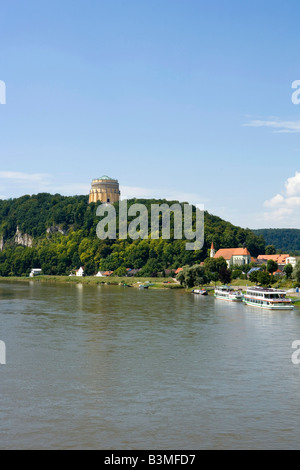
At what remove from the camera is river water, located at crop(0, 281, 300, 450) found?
18172mm

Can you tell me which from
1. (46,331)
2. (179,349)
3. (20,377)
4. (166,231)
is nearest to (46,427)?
(20,377)

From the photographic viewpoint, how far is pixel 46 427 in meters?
18.8

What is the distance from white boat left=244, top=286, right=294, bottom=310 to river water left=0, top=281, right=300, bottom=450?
42.9 feet

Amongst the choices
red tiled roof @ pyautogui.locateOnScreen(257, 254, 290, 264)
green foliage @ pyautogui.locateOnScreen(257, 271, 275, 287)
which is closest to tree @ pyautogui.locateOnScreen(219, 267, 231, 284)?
green foliage @ pyautogui.locateOnScreen(257, 271, 275, 287)

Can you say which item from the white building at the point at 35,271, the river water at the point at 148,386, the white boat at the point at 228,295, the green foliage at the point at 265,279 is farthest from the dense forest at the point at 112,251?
the river water at the point at 148,386

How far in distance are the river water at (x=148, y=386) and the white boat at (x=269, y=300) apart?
515 inches

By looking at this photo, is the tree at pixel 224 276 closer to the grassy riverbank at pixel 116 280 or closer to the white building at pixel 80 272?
the grassy riverbank at pixel 116 280

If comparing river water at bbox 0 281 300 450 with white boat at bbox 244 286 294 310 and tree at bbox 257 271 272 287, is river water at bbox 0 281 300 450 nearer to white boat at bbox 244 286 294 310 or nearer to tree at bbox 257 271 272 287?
white boat at bbox 244 286 294 310

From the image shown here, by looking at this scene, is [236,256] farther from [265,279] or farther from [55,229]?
[55,229]

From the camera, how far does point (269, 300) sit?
5703 cm

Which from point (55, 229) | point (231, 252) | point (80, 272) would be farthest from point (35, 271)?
point (231, 252)

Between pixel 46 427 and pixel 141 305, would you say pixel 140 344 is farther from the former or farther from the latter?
pixel 141 305

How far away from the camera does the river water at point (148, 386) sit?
18.2m

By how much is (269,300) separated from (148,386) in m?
35.5
